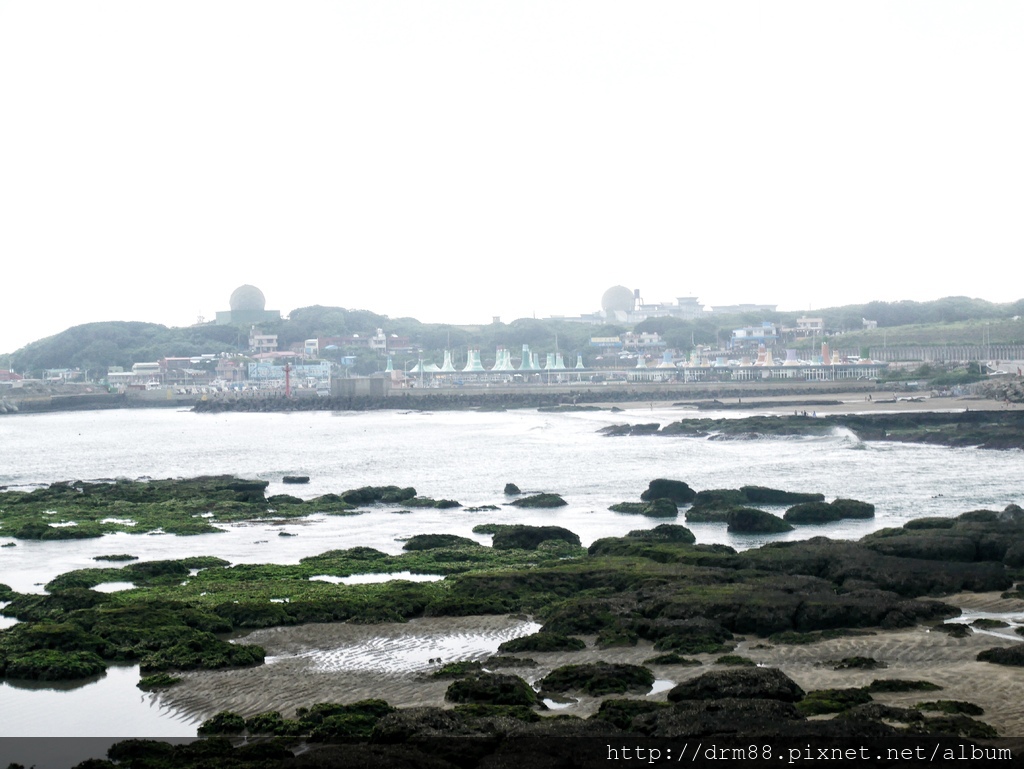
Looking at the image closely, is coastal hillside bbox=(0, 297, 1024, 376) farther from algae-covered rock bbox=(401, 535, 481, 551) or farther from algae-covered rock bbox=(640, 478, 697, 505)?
algae-covered rock bbox=(401, 535, 481, 551)

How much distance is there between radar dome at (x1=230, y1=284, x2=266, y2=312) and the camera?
547ft

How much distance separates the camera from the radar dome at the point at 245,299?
16662 centimetres

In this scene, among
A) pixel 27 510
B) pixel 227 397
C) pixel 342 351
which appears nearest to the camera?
pixel 27 510

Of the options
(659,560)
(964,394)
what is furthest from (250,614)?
(964,394)

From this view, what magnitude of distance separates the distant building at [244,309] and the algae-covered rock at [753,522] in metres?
147

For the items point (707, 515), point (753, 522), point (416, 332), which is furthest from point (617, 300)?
point (753, 522)

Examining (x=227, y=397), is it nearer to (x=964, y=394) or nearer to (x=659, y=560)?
(x=964, y=394)

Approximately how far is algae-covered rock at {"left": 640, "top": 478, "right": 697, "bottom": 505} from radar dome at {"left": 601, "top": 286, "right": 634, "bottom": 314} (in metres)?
158

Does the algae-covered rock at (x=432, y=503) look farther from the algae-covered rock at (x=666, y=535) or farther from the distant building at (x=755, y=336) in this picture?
the distant building at (x=755, y=336)

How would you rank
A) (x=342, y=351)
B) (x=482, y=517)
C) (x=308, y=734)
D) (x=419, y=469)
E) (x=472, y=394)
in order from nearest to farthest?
(x=308, y=734) < (x=482, y=517) < (x=419, y=469) < (x=472, y=394) < (x=342, y=351)

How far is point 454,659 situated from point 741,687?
3746 mm

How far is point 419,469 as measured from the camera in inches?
1588

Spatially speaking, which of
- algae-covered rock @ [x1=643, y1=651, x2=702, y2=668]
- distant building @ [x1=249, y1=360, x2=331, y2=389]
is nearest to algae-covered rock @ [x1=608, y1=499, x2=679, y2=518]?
algae-covered rock @ [x1=643, y1=651, x2=702, y2=668]

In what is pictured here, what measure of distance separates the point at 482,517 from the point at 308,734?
56.0 ft
